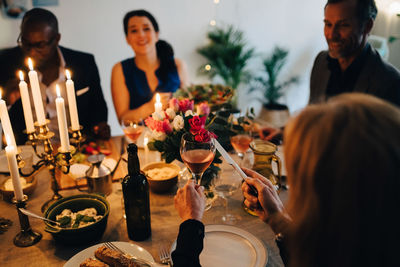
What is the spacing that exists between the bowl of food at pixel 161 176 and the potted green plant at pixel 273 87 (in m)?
Answer: 3.52

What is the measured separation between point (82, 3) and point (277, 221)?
137 inches

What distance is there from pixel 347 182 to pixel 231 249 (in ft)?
1.90

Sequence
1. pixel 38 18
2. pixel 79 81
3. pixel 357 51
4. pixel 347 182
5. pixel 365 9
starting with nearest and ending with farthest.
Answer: pixel 347 182 → pixel 365 9 → pixel 357 51 → pixel 38 18 → pixel 79 81

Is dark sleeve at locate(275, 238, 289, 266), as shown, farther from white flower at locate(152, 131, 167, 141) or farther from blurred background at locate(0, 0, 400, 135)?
blurred background at locate(0, 0, 400, 135)

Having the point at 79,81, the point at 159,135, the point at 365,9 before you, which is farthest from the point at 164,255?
the point at 79,81

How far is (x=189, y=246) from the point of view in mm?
850

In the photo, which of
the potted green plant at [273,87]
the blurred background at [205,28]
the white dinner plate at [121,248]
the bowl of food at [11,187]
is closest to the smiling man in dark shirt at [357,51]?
the white dinner plate at [121,248]

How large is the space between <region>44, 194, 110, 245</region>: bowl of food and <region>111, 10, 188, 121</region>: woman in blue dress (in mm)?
1583

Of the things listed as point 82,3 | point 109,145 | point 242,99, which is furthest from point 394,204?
point 242,99

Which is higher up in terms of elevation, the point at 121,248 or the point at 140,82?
the point at 140,82

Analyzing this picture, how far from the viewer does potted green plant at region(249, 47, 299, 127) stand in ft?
15.1

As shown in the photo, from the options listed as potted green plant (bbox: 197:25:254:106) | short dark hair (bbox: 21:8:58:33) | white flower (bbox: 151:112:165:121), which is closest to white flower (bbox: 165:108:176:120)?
white flower (bbox: 151:112:165:121)

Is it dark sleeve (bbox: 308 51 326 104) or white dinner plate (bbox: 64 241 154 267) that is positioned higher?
dark sleeve (bbox: 308 51 326 104)

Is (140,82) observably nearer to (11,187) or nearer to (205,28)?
(11,187)
